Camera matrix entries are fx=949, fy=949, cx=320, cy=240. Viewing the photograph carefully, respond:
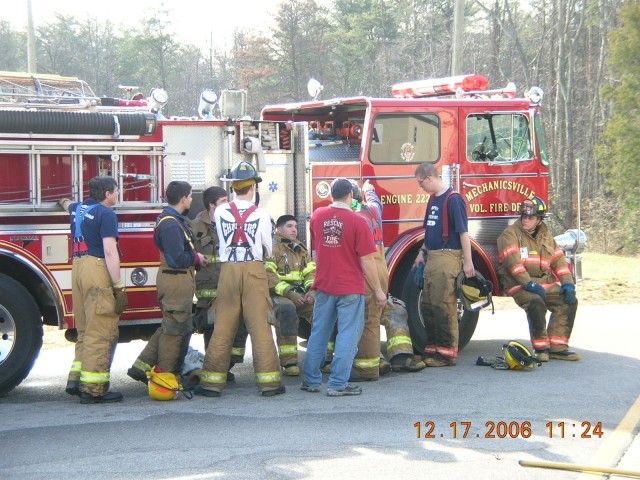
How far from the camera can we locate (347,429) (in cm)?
651

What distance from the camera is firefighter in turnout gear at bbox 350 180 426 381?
27.2 feet

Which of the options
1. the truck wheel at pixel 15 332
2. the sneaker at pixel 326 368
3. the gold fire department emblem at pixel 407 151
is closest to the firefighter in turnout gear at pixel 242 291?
the sneaker at pixel 326 368

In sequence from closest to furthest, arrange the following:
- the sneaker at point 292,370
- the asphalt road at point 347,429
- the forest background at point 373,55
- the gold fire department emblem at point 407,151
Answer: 1. the asphalt road at point 347,429
2. the sneaker at point 292,370
3. the gold fire department emblem at point 407,151
4. the forest background at point 373,55

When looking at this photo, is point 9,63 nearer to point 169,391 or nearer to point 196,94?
point 196,94

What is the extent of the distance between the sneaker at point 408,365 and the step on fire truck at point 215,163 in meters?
0.66

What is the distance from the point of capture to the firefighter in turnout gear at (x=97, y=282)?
7.29 m

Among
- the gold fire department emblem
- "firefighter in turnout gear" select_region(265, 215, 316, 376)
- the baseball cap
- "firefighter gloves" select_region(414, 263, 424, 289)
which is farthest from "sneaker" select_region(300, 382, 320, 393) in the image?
the gold fire department emblem

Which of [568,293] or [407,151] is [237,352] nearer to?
[407,151]

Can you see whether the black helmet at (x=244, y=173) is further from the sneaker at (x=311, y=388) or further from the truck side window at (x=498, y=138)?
the truck side window at (x=498, y=138)

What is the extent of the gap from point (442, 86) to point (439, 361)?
317cm

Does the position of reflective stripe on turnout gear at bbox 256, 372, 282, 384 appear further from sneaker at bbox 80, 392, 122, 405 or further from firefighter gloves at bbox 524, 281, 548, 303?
firefighter gloves at bbox 524, 281, 548, 303

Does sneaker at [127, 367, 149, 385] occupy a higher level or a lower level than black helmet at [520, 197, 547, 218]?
lower

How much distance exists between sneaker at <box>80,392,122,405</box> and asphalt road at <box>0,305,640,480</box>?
8 cm
